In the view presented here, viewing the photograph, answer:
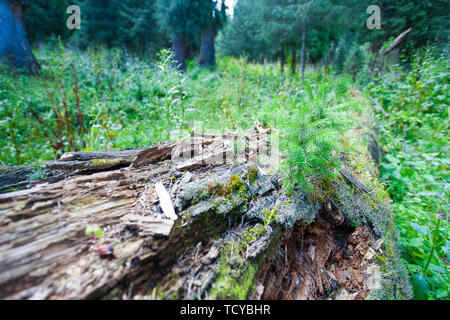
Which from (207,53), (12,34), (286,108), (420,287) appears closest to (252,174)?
(420,287)

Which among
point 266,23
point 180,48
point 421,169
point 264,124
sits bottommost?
point 421,169

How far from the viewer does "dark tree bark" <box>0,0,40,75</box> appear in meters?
7.32

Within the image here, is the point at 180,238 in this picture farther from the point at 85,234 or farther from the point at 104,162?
the point at 104,162

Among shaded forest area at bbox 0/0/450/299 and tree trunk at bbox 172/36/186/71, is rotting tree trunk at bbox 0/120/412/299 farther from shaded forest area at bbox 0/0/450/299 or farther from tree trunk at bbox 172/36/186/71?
tree trunk at bbox 172/36/186/71

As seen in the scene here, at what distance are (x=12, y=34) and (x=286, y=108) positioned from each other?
1017 centimetres

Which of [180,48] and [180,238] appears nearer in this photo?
[180,238]

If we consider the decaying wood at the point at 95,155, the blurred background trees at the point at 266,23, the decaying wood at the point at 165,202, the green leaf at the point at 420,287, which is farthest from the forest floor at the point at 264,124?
the blurred background trees at the point at 266,23

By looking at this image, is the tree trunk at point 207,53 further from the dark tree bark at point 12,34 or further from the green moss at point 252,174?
the green moss at point 252,174

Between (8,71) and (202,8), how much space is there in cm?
789

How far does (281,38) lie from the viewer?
9047 mm

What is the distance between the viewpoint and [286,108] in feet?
12.9

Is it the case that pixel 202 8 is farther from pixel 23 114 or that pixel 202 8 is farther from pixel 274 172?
pixel 274 172

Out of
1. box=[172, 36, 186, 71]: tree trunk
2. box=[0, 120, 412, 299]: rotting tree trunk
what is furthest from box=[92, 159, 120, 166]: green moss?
box=[172, 36, 186, 71]: tree trunk

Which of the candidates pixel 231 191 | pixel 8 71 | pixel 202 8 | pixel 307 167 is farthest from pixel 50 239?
pixel 202 8
